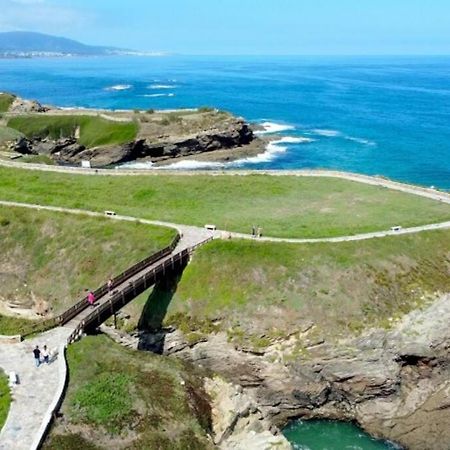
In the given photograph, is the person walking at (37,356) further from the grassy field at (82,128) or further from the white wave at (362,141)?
the white wave at (362,141)

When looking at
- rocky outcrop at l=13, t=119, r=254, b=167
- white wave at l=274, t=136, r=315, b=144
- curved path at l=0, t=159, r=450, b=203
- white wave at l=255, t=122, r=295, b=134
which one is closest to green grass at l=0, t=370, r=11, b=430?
curved path at l=0, t=159, r=450, b=203

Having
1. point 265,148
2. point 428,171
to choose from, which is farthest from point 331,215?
point 265,148

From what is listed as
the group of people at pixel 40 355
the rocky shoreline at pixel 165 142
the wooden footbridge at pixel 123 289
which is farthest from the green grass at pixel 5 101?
the group of people at pixel 40 355

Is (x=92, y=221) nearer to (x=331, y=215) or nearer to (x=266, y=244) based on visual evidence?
(x=266, y=244)

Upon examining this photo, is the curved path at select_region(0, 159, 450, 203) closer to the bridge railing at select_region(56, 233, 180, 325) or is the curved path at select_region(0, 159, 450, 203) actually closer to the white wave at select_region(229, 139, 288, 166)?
the bridge railing at select_region(56, 233, 180, 325)

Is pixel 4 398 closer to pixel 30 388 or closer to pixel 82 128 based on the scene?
pixel 30 388

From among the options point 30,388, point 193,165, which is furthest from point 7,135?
point 30,388

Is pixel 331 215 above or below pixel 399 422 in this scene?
above
